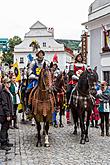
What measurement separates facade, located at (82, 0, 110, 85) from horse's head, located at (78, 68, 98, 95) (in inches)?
610

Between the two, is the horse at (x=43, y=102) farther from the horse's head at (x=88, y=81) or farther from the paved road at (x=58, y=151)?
the horse's head at (x=88, y=81)

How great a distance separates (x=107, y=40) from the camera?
87.4ft

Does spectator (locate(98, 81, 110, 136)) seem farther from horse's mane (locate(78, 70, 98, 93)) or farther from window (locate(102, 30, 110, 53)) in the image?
window (locate(102, 30, 110, 53))

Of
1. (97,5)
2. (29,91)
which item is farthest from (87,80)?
(97,5)

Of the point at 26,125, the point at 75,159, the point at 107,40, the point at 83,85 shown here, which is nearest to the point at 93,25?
the point at 107,40

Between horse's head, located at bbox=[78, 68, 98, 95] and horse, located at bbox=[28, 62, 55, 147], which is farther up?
horse's head, located at bbox=[78, 68, 98, 95]

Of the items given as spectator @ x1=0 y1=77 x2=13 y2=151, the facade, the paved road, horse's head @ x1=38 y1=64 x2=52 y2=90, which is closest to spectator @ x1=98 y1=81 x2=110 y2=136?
the paved road

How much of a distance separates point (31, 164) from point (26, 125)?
667cm

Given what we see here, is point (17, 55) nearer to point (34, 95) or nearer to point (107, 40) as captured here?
point (107, 40)

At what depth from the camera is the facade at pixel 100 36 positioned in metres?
27.4

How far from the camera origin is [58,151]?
10.0 meters

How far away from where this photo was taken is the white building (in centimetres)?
7531

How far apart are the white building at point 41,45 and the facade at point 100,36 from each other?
43.8 meters

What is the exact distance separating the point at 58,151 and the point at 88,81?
2.25 metres
